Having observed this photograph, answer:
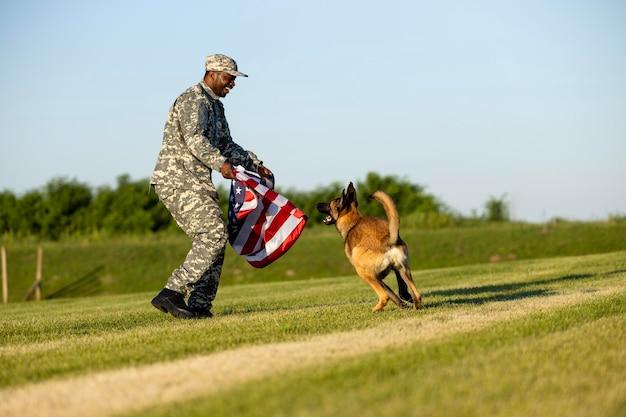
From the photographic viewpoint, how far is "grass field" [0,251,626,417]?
5551 millimetres

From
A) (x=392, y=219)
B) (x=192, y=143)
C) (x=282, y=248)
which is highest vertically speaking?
(x=192, y=143)

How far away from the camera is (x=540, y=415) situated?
5.22 meters

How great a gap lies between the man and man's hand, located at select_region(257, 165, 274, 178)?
1.68 feet

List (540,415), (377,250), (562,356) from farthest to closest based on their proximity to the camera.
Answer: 1. (377,250)
2. (562,356)
3. (540,415)

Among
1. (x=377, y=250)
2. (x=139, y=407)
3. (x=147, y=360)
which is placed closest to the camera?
(x=139, y=407)

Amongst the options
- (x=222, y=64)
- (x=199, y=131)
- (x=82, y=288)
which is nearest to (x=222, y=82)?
(x=222, y=64)

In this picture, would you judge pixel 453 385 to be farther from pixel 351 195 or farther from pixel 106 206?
pixel 106 206

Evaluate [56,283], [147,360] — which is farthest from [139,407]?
[56,283]

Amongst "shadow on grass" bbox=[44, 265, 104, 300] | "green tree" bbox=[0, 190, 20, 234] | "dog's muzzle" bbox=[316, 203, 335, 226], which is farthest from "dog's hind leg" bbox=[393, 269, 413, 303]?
"green tree" bbox=[0, 190, 20, 234]

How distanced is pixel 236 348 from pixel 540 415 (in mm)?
3312

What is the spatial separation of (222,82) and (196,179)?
46.6 inches

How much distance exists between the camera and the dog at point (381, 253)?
35.5 feet

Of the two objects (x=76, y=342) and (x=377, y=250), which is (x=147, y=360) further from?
(x=377, y=250)

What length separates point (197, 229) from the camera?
439 inches
